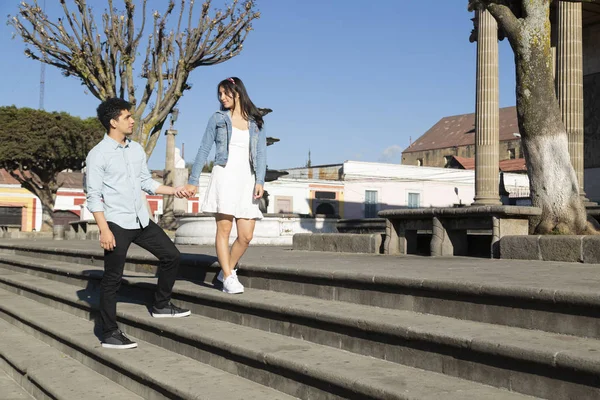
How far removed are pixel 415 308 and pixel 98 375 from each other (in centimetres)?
247

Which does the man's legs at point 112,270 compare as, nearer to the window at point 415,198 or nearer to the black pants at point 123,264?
the black pants at point 123,264

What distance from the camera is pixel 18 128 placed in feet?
134

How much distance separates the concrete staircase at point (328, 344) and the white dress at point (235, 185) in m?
0.61

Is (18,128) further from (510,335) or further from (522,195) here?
(510,335)

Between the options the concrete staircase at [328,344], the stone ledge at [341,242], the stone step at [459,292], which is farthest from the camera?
the stone ledge at [341,242]

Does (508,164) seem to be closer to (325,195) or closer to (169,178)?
(325,195)

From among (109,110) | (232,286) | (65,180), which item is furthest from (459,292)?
(65,180)

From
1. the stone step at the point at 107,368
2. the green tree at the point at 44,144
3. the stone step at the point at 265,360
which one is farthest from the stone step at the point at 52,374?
the green tree at the point at 44,144

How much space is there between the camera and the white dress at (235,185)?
19.3 ft

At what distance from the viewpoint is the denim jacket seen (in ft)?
19.6

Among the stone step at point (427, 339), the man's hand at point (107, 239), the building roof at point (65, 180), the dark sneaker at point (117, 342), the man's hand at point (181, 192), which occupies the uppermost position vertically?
the building roof at point (65, 180)

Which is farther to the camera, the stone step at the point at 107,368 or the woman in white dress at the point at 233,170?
the woman in white dress at the point at 233,170

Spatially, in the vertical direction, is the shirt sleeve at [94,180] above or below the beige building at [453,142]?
below

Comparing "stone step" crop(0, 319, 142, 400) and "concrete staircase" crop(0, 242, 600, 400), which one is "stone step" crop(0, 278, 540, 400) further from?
"stone step" crop(0, 319, 142, 400)
